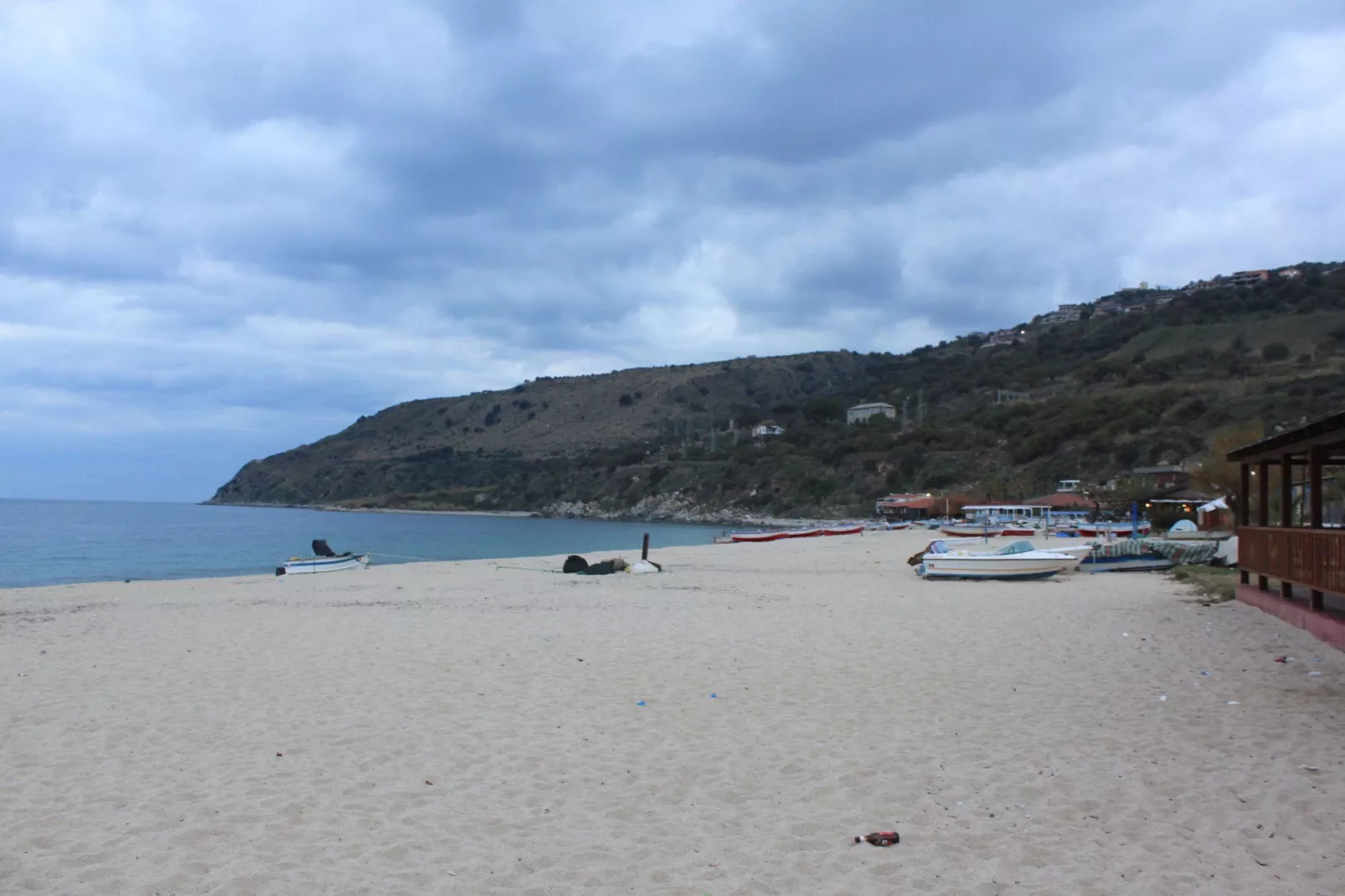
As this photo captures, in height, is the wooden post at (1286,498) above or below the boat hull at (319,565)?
above

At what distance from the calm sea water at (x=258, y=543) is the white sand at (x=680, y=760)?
29796mm

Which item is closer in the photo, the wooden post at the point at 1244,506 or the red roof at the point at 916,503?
the wooden post at the point at 1244,506

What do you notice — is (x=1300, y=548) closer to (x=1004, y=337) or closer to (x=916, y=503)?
(x=916, y=503)

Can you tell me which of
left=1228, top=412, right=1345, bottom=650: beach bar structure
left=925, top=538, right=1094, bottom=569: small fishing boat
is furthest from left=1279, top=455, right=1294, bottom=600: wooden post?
left=925, top=538, right=1094, bottom=569: small fishing boat

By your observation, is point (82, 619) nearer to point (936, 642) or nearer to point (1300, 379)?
point (936, 642)

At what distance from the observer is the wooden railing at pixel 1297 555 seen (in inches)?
397

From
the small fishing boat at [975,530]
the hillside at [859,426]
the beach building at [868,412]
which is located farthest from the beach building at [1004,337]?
the small fishing boat at [975,530]

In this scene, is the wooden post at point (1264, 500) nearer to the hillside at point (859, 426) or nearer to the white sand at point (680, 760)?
the white sand at point (680, 760)

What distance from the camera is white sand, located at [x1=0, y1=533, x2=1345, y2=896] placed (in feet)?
15.0

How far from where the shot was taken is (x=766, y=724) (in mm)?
7383

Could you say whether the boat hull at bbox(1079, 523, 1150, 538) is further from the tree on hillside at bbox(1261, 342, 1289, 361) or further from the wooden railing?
the tree on hillside at bbox(1261, 342, 1289, 361)

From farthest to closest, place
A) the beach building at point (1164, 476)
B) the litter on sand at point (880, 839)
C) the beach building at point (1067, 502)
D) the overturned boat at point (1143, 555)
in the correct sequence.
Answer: the beach building at point (1067, 502) → the beach building at point (1164, 476) → the overturned boat at point (1143, 555) → the litter on sand at point (880, 839)

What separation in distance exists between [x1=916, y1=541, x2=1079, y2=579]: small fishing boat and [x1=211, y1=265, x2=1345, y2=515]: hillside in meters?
42.2

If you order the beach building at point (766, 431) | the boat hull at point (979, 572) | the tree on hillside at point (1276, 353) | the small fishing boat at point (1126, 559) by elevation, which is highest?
the tree on hillside at point (1276, 353)
